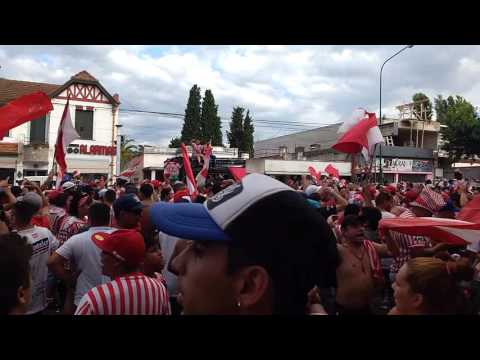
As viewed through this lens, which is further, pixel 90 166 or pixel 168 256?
pixel 90 166

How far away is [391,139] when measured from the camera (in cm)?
4141

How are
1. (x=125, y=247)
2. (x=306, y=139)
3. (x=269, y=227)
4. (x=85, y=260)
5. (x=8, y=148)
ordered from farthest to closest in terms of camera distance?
(x=306, y=139), (x=8, y=148), (x=85, y=260), (x=125, y=247), (x=269, y=227)

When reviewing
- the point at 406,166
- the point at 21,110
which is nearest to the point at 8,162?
the point at 21,110

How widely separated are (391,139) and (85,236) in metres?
40.7

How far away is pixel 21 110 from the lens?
19.1 ft

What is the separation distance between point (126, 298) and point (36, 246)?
1.77m

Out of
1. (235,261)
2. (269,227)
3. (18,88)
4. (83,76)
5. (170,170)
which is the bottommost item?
(235,261)

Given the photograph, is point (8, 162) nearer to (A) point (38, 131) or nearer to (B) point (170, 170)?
(A) point (38, 131)

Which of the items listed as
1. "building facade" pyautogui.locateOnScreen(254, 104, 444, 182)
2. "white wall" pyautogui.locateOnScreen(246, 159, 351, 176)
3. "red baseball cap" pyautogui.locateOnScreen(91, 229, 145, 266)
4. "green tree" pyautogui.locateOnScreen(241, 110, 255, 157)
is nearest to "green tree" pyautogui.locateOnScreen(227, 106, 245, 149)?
"green tree" pyautogui.locateOnScreen(241, 110, 255, 157)

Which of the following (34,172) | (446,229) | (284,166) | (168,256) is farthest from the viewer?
(284,166)

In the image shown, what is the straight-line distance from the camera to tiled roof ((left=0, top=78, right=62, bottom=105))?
93.9 feet

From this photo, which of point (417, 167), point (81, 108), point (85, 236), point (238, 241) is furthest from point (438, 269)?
point (417, 167)
